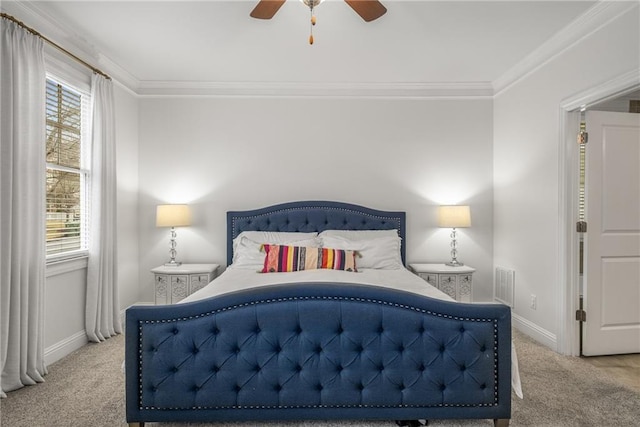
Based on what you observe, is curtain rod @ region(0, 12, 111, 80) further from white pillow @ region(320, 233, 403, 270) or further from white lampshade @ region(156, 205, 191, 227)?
white pillow @ region(320, 233, 403, 270)

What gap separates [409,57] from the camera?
3355 millimetres

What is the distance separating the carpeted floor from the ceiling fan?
98.6 inches

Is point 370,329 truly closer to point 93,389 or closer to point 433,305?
point 433,305

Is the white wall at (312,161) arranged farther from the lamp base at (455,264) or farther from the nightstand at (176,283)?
the nightstand at (176,283)

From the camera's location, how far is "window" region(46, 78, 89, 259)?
2852 mm

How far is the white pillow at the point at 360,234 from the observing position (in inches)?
146

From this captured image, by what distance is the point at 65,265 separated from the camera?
9.59ft

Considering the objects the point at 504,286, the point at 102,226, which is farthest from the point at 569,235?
the point at 102,226

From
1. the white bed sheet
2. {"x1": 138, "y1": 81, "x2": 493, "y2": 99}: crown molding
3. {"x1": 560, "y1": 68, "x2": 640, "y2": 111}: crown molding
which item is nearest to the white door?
{"x1": 560, "y1": 68, "x2": 640, "y2": 111}: crown molding

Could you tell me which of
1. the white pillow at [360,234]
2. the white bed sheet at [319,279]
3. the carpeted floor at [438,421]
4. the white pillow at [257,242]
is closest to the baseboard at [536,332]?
the carpeted floor at [438,421]

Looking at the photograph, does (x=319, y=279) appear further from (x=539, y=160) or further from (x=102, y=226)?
(x=539, y=160)

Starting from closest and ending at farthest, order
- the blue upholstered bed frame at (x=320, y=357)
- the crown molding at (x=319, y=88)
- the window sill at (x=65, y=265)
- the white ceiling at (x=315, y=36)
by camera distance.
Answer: the blue upholstered bed frame at (x=320, y=357)
the white ceiling at (x=315, y=36)
the window sill at (x=65, y=265)
the crown molding at (x=319, y=88)

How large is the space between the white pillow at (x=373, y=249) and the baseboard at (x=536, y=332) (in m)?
1.39

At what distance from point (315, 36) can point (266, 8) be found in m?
0.85
